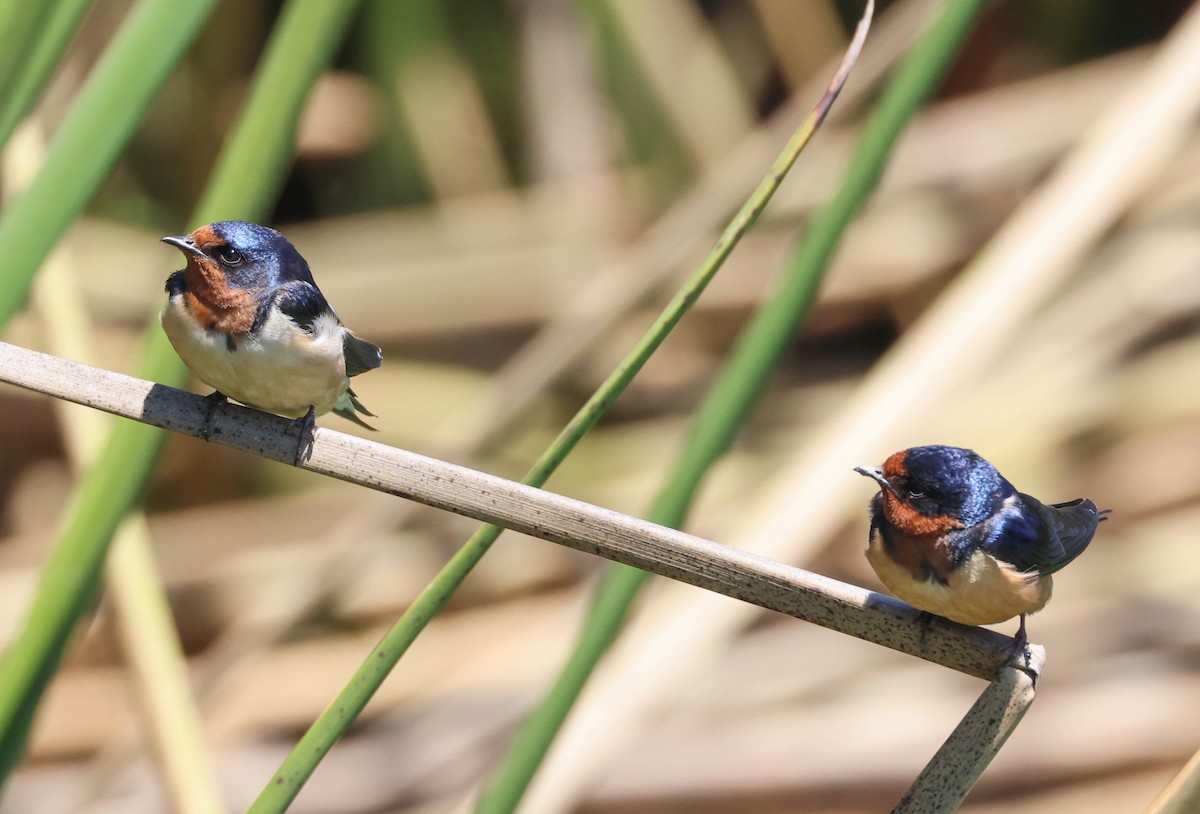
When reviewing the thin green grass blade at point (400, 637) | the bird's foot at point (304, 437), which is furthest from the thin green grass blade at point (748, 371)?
the bird's foot at point (304, 437)

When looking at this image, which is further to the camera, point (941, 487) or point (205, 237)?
point (941, 487)

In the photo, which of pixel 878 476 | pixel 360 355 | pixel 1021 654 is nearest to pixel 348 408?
pixel 360 355

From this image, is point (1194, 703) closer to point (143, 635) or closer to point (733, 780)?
point (733, 780)

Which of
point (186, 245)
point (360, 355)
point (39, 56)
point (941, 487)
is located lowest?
point (941, 487)

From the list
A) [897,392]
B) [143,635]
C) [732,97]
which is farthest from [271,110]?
[732,97]

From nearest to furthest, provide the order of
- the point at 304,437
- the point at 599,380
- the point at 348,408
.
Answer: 1. the point at 304,437
2. the point at 348,408
3. the point at 599,380

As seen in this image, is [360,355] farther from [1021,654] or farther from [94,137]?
[1021,654]

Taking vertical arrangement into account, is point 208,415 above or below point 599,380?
above
